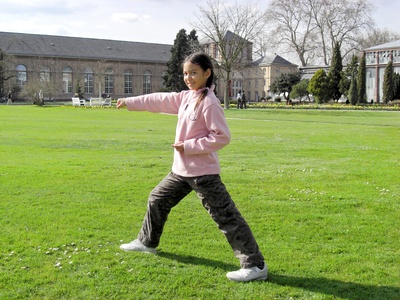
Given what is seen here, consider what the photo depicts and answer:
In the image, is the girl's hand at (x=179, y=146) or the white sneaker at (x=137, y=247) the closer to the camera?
the girl's hand at (x=179, y=146)

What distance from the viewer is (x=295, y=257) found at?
4.59 meters

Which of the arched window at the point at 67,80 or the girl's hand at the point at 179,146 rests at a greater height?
the arched window at the point at 67,80

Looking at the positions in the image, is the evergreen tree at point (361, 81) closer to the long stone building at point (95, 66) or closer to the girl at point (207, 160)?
the long stone building at point (95, 66)

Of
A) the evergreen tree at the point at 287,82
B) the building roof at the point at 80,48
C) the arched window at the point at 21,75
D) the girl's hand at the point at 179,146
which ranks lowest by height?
the girl's hand at the point at 179,146

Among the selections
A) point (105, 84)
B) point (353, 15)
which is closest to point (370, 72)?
point (353, 15)

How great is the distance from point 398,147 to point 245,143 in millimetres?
4275

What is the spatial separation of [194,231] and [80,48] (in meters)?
81.2

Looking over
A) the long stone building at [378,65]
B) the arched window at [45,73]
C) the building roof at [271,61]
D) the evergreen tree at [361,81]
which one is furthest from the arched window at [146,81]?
the evergreen tree at [361,81]

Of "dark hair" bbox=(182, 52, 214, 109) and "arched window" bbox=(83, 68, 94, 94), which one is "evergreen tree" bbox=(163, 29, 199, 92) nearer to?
"arched window" bbox=(83, 68, 94, 94)

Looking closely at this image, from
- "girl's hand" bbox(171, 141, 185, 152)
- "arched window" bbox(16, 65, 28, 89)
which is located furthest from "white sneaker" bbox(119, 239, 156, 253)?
"arched window" bbox(16, 65, 28, 89)

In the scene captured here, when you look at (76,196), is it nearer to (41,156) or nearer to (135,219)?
(135,219)

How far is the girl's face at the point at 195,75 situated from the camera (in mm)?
4121

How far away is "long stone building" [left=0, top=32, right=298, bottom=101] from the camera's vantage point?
7606 cm

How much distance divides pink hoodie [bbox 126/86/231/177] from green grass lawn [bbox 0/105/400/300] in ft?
2.94
